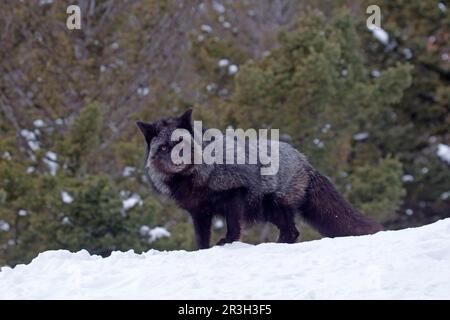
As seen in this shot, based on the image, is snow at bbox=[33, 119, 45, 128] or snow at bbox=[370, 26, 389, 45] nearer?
snow at bbox=[33, 119, 45, 128]

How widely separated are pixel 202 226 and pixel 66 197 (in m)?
7.65

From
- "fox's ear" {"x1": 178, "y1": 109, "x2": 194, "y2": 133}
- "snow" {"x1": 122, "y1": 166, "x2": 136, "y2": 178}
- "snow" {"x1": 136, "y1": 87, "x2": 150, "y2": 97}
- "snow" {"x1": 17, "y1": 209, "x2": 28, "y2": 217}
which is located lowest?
"snow" {"x1": 17, "y1": 209, "x2": 28, "y2": 217}

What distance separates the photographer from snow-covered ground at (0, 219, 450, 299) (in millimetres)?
7055

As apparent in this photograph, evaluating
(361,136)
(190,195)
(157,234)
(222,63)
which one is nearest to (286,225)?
(190,195)

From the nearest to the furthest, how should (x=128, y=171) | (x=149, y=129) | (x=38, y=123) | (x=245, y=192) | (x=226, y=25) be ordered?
(x=149, y=129) < (x=245, y=192) < (x=128, y=171) < (x=38, y=123) < (x=226, y=25)

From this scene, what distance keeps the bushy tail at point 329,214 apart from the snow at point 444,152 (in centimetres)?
1413

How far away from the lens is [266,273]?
7.66 meters

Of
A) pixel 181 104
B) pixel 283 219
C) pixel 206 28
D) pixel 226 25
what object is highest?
pixel 226 25

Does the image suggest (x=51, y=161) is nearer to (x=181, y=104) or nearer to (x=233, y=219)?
(x=181, y=104)

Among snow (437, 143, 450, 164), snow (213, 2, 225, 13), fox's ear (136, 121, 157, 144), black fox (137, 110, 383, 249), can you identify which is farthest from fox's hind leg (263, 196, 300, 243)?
snow (213, 2, 225, 13)

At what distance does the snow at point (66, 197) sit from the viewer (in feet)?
56.2

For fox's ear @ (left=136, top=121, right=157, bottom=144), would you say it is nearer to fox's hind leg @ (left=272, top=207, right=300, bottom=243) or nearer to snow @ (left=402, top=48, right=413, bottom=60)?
fox's hind leg @ (left=272, top=207, right=300, bottom=243)

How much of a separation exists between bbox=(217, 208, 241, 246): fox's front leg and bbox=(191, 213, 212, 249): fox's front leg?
0.31m

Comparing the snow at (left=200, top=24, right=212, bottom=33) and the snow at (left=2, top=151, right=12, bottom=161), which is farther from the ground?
the snow at (left=200, top=24, right=212, bottom=33)
